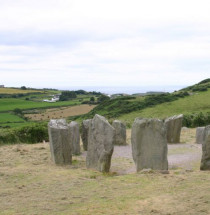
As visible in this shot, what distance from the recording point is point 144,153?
13.2m

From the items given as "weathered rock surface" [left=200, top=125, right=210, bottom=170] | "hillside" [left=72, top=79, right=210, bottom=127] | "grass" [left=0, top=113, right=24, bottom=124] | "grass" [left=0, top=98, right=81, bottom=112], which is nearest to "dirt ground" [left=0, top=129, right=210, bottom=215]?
"weathered rock surface" [left=200, top=125, right=210, bottom=170]

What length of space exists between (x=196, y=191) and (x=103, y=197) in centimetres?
245

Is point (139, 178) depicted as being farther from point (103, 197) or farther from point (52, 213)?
point (52, 213)

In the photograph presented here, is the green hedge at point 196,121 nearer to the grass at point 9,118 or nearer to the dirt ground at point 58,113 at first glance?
the dirt ground at point 58,113

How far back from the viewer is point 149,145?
13.3 meters

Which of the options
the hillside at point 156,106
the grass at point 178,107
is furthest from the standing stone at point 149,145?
the hillside at point 156,106

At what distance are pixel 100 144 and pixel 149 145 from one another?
1.83 metres

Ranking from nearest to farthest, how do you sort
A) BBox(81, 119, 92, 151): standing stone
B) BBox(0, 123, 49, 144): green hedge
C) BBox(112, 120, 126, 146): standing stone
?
BBox(81, 119, 92, 151): standing stone < BBox(112, 120, 126, 146): standing stone < BBox(0, 123, 49, 144): green hedge

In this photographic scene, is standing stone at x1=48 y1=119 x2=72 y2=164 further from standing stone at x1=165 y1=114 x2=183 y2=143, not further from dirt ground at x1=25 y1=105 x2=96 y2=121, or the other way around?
dirt ground at x1=25 y1=105 x2=96 y2=121

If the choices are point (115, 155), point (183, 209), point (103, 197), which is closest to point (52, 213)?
point (103, 197)

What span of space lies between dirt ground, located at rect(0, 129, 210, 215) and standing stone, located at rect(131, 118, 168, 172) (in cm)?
84

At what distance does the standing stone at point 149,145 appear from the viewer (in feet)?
43.0

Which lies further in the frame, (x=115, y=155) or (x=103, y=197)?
(x=115, y=155)

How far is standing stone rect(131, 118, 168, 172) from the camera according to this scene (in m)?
13.1
